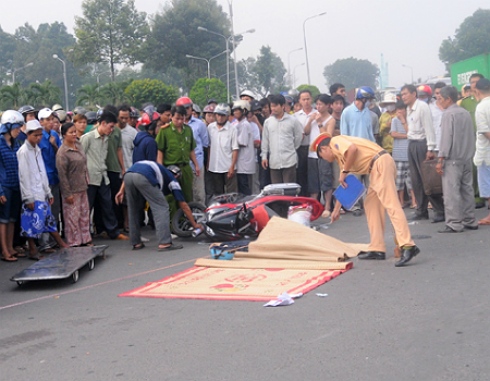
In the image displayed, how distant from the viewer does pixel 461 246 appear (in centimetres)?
936

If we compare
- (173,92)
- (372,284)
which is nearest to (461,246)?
(372,284)

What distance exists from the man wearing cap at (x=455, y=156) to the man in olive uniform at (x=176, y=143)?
13.3ft

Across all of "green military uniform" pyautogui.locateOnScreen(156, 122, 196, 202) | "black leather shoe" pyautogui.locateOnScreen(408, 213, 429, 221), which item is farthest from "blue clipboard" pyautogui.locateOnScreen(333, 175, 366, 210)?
"green military uniform" pyautogui.locateOnScreen(156, 122, 196, 202)

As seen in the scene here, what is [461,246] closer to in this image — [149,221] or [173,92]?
[149,221]

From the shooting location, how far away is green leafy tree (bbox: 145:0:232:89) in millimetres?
80500

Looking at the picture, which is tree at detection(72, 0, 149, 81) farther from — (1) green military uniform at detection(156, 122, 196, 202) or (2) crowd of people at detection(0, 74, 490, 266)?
(1) green military uniform at detection(156, 122, 196, 202)

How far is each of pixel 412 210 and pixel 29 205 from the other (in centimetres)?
680

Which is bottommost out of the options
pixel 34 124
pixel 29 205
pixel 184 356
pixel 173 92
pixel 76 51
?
pixel 184 356

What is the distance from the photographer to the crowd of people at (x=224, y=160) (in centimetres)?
1018

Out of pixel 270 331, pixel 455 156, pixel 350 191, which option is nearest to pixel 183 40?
pixel 455 156

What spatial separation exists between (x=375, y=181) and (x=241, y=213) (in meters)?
2.71

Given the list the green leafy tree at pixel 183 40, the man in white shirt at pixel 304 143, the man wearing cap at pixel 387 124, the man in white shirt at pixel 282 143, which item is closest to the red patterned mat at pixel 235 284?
the man in white shirt at pixel 282 143

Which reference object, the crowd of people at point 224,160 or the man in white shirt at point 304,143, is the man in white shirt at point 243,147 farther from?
the man in white shirt at point 304,143

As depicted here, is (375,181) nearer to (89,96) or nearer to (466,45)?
(89,96)
